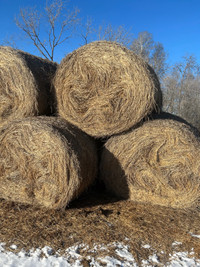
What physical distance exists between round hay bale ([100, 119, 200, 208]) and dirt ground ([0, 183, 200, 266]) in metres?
0.21

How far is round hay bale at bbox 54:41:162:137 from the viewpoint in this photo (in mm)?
3994

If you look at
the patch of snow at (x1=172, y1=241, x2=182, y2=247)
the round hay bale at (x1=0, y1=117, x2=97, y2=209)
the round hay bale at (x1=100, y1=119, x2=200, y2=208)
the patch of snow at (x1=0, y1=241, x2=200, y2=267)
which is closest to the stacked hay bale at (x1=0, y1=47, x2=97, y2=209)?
the round hay bale at (x1=0, y1=117, x2=97, y2=209)

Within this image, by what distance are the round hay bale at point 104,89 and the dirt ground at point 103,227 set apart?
1160 mm

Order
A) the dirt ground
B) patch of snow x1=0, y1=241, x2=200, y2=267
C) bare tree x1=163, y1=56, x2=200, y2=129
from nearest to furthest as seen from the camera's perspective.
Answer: patch of snow x1=0, y1=241, x2=200, y2=267 → the dirt ground → bare tree x1=163, y1=56, x2=200, y2=129

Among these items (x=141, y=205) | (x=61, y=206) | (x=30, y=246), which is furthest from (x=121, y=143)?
(x=30, y=246)

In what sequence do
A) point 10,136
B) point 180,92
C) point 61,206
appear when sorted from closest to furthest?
point 61,206 → point 10,136 → point 180,92

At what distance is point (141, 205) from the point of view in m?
4.10

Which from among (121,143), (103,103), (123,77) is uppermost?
(123,77)

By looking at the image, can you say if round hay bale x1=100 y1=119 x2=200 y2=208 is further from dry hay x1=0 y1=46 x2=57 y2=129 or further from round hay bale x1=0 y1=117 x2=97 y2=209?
dry hay x1=0 y1=46 x2=57 y2=129

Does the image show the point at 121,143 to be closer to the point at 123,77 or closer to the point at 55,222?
the point at 123,77

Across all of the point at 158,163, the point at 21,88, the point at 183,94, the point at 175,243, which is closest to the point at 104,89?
the point at 21,88

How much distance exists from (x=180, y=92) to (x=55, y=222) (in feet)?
64.4

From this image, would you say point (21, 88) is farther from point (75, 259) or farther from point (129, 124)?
point (75, 259)

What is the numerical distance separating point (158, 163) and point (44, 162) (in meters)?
1.64
